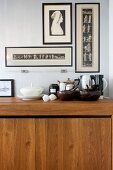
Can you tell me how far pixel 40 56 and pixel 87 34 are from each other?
0.59 meters

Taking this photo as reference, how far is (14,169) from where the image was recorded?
1.78 m

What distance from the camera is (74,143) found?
175 cm

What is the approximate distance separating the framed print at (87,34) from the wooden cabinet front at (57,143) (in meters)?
0.78

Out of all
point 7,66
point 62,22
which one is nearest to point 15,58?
point 7,66

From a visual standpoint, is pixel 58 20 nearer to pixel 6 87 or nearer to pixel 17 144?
pixel 6 87

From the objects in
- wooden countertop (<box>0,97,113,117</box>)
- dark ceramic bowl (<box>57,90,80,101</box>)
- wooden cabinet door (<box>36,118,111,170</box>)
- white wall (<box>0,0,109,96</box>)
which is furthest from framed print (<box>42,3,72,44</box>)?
wooden cabinet door (<box>36,118,111,170</box>)

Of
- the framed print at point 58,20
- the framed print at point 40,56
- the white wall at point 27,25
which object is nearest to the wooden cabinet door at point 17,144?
the framed print at point 40,56

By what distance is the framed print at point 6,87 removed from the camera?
2279mm

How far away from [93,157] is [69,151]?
218 mm

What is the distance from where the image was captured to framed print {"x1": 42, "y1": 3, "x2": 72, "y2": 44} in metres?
2.24

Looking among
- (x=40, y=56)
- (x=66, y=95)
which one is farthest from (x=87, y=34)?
(x=66, y=95)

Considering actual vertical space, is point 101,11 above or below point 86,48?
above

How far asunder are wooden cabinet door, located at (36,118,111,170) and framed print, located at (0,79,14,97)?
0.70 metres

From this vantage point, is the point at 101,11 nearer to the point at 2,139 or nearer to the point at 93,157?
the point at 93,157
